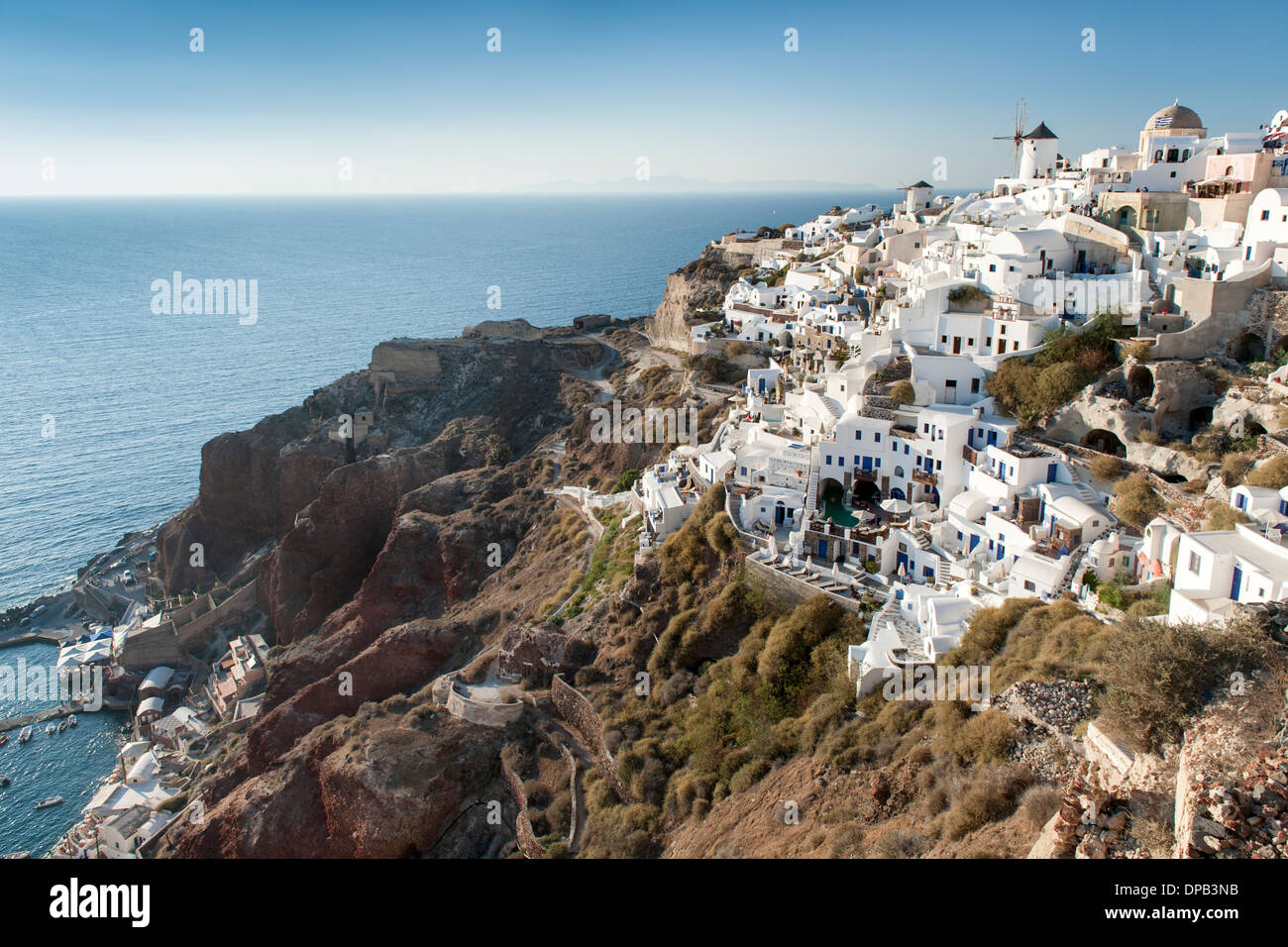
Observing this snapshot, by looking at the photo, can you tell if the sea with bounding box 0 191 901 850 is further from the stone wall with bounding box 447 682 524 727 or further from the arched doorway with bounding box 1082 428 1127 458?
the arched doorway with bounding box 1082 428 1127 458

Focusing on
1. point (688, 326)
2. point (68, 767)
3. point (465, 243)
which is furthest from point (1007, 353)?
point (465, 243)

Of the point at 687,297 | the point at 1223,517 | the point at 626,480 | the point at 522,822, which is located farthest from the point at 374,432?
the point at 1223,517

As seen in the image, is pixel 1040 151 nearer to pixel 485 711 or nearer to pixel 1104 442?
pixel 1104 442

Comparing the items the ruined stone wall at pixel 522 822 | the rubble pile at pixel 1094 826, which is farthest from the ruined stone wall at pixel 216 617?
the rubble pile at pixel 1094 826

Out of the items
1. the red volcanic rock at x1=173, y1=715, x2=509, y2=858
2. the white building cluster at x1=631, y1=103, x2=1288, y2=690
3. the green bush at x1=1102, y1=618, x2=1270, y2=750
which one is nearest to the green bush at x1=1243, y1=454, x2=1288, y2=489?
the white building cluster at x1=631, y1=103, x2=1288, y2=690

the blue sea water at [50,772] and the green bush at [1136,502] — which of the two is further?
the blue sea water at [50,772]

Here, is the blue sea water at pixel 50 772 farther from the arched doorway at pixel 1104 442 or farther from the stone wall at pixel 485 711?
the arched doorway at pixel 1104 442

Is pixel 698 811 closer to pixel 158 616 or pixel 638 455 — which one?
pixel 638 455
